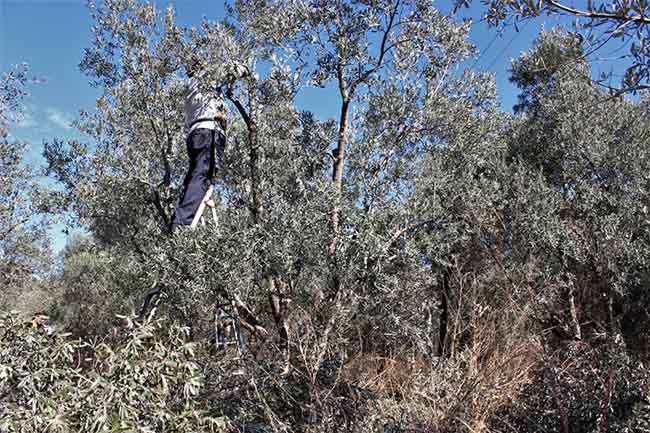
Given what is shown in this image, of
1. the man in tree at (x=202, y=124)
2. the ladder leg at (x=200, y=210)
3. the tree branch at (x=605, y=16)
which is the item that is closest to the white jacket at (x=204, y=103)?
the man in tree at (x=202, y=124)

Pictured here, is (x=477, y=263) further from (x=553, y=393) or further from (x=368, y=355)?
(x=553, y=393)

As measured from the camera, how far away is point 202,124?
4.35 metres

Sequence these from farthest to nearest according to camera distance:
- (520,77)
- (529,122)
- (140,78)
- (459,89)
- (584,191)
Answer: (520,77) → (529,122) → (584,191) → (140,78) → (459,89)

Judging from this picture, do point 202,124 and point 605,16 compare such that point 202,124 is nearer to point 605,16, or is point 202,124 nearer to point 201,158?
point 201,158

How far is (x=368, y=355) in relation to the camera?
4812 millimetres

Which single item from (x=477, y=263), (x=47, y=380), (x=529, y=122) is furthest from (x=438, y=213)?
(x=529, y=122)

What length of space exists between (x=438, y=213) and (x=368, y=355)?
153cm

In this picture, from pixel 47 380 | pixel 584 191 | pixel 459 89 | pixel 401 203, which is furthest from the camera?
Result: pixel 584 191

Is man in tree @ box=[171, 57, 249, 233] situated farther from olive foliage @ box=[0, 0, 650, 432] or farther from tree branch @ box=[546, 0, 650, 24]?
tree branch @ box=[546, 0, 650, 24]

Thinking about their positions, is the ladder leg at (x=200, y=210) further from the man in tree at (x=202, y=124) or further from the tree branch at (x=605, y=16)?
the tree branch at (x=605, y=16)

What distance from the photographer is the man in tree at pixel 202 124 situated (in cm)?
420

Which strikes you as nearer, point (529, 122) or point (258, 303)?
point (258, 303)

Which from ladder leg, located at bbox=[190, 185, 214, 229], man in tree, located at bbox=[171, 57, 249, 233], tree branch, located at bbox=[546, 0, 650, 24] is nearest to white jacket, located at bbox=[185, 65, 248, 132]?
man in tree, located at bbox=[171, 57, 249, 233]

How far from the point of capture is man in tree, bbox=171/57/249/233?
13.8 ft
